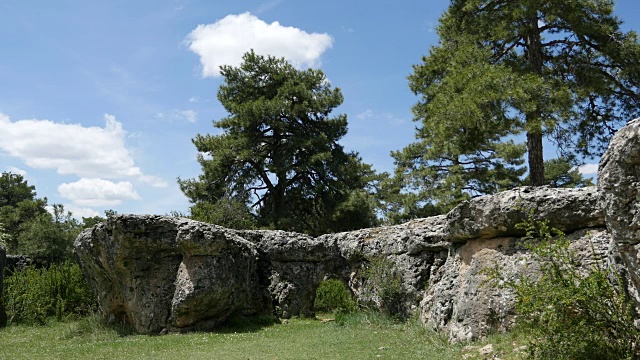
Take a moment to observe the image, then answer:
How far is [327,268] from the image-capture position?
15.9m

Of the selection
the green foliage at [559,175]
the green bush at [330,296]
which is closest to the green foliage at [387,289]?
the green bush at [330,296]

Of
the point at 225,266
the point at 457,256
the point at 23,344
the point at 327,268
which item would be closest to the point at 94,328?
the point at 23,344

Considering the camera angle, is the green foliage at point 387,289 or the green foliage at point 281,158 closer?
the green foliage at point 387,289

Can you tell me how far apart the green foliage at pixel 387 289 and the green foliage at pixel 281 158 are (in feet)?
52.7

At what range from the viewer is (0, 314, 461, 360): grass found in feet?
30.2

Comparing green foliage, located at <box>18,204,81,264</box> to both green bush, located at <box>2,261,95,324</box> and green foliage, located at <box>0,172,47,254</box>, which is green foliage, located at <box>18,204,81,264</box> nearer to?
green foliage, located at <box>0,172,47,254</box>

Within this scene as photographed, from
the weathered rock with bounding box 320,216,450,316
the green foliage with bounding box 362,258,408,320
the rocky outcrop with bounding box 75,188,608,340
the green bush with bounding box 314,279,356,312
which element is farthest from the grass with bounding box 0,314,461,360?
the green bush with bounding box 314,279,356,312

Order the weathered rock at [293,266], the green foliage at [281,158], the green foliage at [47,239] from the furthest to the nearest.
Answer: the green foliage at [47,239] → the green foliage at [281,158] → the weathered rock at [293,266]

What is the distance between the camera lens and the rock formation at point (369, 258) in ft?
23.0

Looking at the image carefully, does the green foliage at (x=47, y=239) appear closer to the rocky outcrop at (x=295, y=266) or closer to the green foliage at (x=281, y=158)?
the green foliage at (x=281, y=158)

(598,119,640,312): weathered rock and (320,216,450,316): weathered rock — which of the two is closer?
(598,119,640,312): weathered rock

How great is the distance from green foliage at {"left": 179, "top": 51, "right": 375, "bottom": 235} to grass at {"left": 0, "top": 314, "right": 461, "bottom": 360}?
15.3 metres

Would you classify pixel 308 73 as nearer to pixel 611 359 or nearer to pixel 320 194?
pixel 320 194

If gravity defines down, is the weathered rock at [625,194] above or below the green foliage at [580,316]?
above
